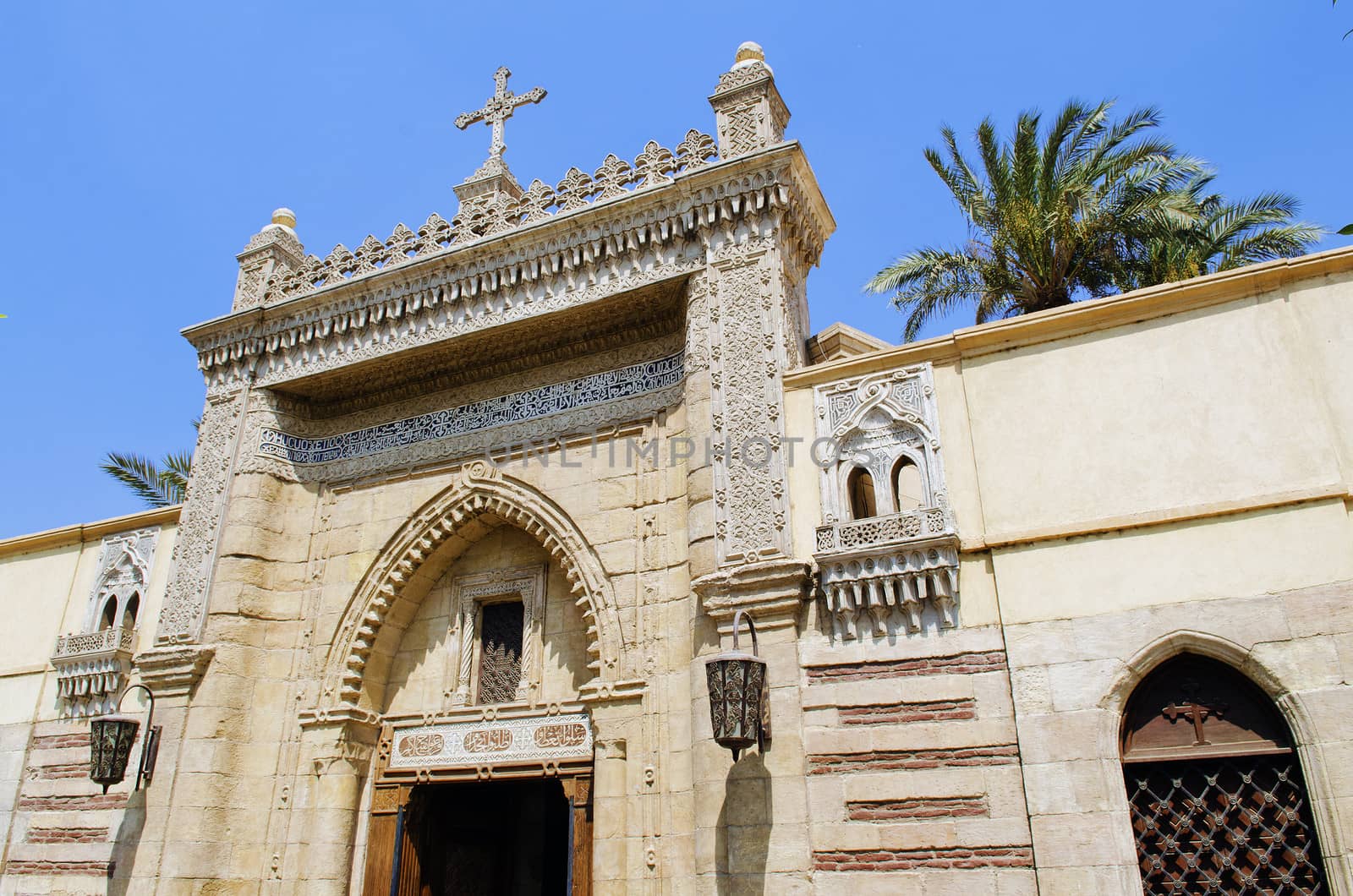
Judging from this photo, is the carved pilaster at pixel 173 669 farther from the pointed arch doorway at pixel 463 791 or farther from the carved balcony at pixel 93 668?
the pointed arch doorway at pixel 463 791

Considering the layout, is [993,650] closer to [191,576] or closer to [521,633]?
[521,633]

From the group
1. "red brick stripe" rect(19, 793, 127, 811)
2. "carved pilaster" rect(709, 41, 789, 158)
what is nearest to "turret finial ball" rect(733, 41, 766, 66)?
"carved pilaster" rect(709, 41, 789, 158)

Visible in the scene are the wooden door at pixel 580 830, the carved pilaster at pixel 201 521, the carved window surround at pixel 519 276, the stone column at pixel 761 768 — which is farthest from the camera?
the carved pilaster at pixel 201 521

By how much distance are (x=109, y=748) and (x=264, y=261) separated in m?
4.43

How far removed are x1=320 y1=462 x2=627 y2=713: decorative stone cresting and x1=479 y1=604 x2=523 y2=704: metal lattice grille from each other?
0.64 meters

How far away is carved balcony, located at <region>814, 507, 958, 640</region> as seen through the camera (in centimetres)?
580

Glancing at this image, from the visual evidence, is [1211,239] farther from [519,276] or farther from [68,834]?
[68,834]

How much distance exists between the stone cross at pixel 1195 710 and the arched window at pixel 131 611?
26.2 feet

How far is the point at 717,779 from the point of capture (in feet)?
19.0

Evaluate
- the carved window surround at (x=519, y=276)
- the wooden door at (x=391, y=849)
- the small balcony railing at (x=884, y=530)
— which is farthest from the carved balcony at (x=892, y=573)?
the wooden door at (x=391, y=849)

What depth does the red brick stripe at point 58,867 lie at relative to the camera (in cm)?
773

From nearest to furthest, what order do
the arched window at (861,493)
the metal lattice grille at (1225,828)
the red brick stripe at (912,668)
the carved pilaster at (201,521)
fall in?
the metal lattice grille at (1225,828)
the red brick stripe at (912,668)
the arched window at (861,493)
the carved pilaster at (201,521)

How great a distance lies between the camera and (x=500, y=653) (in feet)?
26.1

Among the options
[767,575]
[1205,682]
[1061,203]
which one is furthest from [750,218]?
[1061,203]
